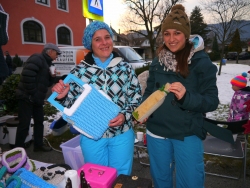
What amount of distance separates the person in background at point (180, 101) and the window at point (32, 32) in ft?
60.0

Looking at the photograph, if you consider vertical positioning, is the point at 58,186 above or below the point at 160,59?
below

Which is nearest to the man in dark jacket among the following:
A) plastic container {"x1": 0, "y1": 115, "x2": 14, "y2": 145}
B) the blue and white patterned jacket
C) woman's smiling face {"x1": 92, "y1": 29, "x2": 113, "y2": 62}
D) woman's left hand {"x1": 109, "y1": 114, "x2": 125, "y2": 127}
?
plastic container {"x1": 0, "y1": 115, "x2": 14, "y2": 145}

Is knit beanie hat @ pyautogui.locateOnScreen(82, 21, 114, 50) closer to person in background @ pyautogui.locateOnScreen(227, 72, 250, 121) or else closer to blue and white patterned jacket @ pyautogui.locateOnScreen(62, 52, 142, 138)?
blue and white patterned jacket @ pyautogui.locateOnScreen(62, 52, 142, 138)

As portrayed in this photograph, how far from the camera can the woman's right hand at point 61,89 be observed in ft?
5.73

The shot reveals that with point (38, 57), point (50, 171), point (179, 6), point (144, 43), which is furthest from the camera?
point (144, 43)

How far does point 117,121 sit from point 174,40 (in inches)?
33.1

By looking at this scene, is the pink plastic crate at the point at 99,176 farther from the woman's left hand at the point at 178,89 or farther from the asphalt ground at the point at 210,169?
the asphalt ground at the point at 210,169

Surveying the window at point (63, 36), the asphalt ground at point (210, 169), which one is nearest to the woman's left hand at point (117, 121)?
the asphalt ground at point (210, 169)

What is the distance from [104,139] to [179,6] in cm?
136

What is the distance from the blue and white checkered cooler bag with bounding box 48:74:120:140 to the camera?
1.52 meters

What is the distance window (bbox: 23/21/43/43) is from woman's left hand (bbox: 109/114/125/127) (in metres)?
18.3

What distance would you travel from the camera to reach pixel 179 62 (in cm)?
172

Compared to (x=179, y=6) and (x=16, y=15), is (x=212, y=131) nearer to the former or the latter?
(x=179, y=6)

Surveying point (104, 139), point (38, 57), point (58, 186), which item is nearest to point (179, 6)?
point (104, 139)
